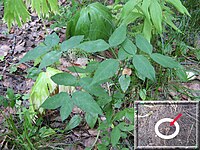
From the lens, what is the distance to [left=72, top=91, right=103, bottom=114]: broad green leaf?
741 mm

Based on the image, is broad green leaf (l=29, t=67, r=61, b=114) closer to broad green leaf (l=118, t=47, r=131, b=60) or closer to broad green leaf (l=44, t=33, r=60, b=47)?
broad green leaf (l=44, t=33, r=60, b=47)

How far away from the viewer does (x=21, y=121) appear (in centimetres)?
131

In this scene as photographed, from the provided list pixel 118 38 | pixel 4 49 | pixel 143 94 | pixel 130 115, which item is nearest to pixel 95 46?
pixel 118 38

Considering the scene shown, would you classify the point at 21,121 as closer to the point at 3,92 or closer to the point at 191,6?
the point at 3,92

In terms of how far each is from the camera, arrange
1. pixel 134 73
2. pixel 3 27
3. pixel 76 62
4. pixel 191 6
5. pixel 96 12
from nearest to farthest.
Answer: pixel 134 73
pixel 96 12
pixel 76 62
pixel 191 6
pixel 3 27

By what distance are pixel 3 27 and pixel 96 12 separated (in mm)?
957

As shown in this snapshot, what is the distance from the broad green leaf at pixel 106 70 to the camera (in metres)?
0.73

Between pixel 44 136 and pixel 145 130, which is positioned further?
pixel 44 136

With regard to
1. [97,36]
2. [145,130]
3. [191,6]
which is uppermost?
[191,6]

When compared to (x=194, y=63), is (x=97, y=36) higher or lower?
higher

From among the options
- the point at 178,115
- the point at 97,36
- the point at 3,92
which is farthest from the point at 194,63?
the point at 3,92

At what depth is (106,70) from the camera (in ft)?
2.43

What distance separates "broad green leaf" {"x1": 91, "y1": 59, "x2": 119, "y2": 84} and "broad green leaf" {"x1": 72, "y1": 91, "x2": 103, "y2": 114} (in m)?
0.06

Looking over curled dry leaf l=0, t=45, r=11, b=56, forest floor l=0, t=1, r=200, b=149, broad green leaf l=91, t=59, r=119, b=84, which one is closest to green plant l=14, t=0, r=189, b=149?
broad green leaf l=91, t=59, r=119, b=84
